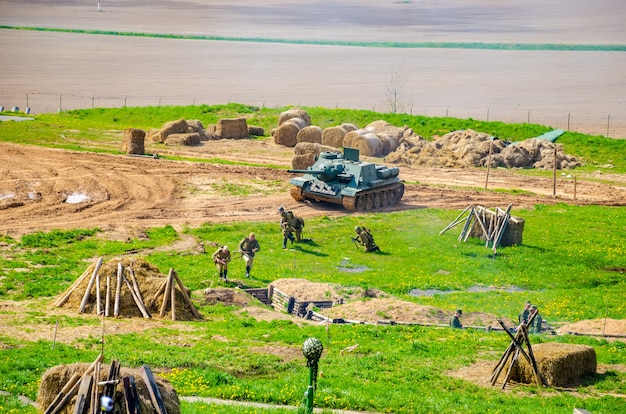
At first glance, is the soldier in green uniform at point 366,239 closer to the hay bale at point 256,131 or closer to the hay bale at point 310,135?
the hay bale at point 310,135

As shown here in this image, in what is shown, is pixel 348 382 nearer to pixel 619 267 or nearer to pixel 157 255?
pixel 157 255

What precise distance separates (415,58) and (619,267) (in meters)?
108

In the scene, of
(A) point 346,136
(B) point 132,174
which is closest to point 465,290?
(B) point 132,174

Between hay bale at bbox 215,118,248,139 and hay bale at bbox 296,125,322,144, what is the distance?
4765 millimetres

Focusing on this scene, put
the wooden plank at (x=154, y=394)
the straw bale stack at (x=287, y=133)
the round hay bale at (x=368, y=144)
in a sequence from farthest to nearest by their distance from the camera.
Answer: the straw bale stack at (x=287, y=133), the round hay bale at (x=368, y=144), the wooden plank at (x=154, y=394)

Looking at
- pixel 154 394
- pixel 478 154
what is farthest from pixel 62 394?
pixel 478 154

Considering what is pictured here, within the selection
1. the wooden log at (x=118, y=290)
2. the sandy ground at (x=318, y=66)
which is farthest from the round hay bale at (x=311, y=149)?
A: the wooden log at (x=118, y=290)

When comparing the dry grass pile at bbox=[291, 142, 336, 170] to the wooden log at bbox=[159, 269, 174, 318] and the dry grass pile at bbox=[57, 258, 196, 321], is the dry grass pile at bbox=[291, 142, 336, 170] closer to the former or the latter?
the dry grass pile at bbox=[57, 258, 196, 321]

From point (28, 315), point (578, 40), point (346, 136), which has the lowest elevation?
point (28, 315)

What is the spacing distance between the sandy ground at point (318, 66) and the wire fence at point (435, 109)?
17cm

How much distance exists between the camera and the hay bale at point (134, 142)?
57.6 m

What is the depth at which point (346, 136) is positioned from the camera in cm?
6303

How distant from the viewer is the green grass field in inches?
879

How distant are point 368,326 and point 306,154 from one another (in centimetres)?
2778
